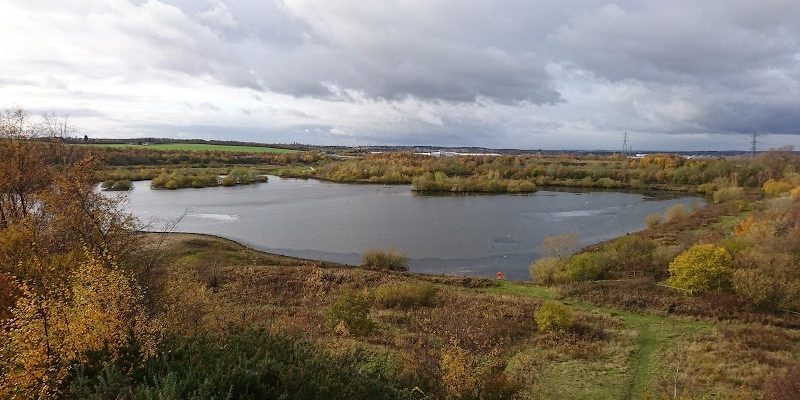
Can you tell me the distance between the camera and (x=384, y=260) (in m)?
37.9

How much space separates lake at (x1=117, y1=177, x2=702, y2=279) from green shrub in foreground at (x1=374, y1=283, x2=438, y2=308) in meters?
10.1

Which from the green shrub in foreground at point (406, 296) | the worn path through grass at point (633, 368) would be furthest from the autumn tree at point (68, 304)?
the green shrub in foreground at point (406, 296)

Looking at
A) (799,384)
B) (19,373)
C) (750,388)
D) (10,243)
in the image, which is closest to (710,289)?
(750,388)

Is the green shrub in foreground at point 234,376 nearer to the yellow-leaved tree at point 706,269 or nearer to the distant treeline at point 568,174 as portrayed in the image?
the yellow-leaved tree at point 706,269

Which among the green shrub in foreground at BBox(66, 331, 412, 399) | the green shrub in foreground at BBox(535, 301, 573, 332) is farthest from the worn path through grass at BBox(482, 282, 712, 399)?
the green shrub in foreground at BBox(66, 331, 412, 399)

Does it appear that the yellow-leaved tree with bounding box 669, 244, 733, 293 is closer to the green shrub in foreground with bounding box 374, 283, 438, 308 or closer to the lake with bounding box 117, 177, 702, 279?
the lake with bounding box 117, 177, 702, 279

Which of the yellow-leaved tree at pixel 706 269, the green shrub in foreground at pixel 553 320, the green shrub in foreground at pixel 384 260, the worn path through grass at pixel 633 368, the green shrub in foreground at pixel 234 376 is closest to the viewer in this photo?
the green shrub in foreground at pixel 234 376

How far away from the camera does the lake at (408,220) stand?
Answer: 4331 centimetres

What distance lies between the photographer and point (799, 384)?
1155 cm

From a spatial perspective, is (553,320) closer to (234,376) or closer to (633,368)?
(633,368)

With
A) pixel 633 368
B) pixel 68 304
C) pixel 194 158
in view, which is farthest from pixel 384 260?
pixel 194 158

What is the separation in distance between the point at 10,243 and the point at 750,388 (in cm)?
2382

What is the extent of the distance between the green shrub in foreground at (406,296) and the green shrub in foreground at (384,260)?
9563 mm

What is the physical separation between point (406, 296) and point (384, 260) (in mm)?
11240
